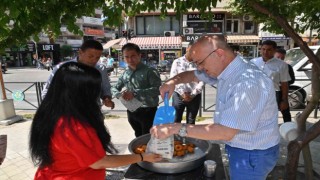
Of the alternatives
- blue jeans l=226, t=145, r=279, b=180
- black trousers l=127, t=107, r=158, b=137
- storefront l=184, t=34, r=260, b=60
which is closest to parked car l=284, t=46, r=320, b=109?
black trousers l=127, t=107, r=158, b=137

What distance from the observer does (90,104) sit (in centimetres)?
169

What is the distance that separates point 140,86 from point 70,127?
7.39ft

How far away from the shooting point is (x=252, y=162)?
1806mm

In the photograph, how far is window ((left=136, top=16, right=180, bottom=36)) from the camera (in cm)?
2820

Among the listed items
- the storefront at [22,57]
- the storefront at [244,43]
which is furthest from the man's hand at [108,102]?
the storefront at [22,57]

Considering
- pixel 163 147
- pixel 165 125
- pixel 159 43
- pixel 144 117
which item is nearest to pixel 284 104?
pixel 144 117

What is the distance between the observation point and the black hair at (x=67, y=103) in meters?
1.60

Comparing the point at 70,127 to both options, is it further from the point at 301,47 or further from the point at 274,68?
the point at 274,68

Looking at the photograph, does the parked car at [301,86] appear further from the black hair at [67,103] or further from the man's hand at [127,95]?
the black hair at [67,103]

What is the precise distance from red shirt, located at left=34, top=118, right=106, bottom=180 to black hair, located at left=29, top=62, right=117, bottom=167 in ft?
0.10

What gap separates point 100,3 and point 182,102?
2.39 m

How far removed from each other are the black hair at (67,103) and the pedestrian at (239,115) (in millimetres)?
433

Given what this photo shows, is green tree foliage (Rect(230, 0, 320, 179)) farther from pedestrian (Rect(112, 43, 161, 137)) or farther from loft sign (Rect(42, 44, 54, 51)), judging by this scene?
loft sign (Rect(42, 44, 54, 51))

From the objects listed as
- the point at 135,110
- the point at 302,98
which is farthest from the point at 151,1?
the point at 302,98
